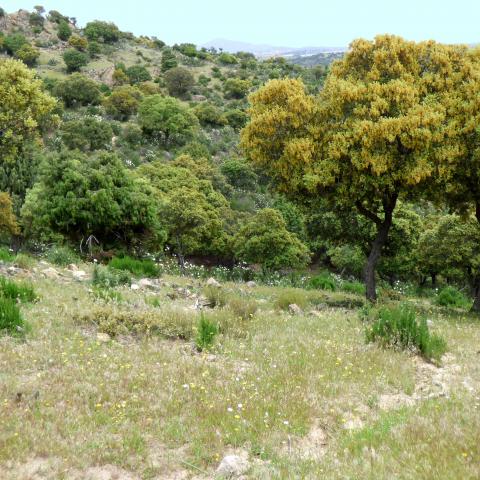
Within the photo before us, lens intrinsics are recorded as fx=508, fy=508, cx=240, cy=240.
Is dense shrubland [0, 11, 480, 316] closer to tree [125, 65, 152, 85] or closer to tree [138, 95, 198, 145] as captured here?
tree [138, 95, 198, 145]

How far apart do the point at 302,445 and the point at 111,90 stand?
77121 millimetres

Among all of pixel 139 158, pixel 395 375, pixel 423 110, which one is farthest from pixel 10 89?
pixel 139 158

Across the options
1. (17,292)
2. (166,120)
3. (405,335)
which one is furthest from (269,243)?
(166,120)

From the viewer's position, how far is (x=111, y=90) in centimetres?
7581

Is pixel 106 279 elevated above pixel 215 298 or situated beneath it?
situated beneath

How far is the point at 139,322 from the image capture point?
9.18m

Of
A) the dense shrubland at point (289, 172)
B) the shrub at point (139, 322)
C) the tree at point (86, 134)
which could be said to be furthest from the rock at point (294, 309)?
the tree at point (86, 134)

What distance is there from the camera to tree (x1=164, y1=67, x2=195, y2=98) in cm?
8275

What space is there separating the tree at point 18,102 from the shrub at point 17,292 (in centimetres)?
942

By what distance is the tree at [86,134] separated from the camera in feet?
177

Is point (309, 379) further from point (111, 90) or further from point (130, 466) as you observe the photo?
point (111, 90)

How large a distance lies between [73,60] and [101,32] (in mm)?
20958

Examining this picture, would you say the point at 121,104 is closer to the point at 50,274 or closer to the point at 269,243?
the point at 269,243

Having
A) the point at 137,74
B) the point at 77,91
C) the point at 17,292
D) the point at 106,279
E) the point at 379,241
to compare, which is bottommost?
the point at 106,279
